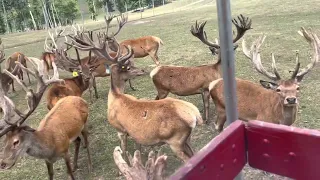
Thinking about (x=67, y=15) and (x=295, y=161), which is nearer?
(x=295, y=161)

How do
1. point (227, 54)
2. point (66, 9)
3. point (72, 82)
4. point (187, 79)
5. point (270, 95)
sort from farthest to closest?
1. point (66, 9)
2. point (72, 82)
3. point (187, 79)
4. point (270, 95)
5. point (227, 54)

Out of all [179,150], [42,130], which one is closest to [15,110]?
[42,130]

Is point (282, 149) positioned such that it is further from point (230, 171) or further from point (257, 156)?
point (230, 171)

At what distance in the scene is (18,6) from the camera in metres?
42.5

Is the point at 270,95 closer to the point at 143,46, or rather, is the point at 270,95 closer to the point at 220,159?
the point at 220,159

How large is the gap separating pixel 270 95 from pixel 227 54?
3.04m

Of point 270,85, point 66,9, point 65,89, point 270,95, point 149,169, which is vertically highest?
point 66,9

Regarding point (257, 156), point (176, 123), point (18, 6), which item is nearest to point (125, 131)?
point (176, 123)

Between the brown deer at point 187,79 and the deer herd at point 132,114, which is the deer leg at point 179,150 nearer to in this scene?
the deer herd at point 132,114

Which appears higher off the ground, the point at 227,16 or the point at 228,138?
the point at 227,16

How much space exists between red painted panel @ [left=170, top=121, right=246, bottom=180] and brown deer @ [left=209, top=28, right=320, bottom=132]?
266 cm

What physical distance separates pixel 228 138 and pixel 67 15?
156 ft

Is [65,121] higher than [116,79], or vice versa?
[116,79]

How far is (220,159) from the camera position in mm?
1397
